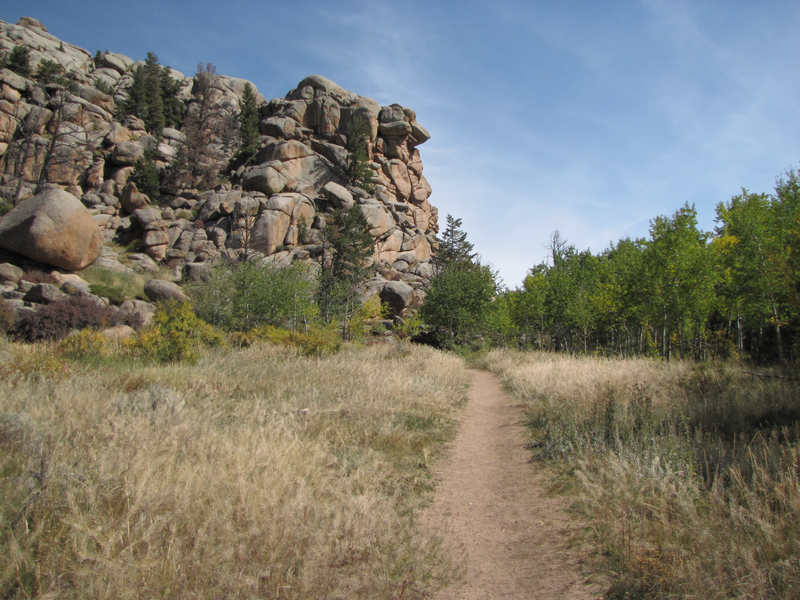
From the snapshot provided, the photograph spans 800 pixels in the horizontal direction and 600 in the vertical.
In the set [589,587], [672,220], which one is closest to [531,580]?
[589,587]

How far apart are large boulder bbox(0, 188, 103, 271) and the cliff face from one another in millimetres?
7702

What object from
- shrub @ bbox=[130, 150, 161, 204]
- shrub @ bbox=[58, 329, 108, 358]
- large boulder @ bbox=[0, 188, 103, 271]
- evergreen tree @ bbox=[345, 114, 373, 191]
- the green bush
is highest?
evergreen tree @ bbox=[345, 114, 373, 191]

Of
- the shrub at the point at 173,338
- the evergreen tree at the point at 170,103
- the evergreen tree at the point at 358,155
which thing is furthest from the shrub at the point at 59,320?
the evergreen tree at the point at 170,103

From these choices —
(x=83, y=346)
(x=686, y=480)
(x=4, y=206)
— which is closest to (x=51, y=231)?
(x=4, y=206)

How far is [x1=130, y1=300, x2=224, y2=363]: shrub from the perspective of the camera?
11.6 metres

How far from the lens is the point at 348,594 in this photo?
321 cm

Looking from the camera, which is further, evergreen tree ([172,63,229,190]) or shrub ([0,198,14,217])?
evergreen tree ([172,63,229,190])

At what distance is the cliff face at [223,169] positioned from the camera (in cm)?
4362

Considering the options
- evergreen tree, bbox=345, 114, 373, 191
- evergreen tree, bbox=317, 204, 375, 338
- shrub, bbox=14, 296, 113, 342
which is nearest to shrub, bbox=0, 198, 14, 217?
shrub, bbox=14, 296, 113, 342

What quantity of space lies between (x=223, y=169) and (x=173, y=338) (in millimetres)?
51579

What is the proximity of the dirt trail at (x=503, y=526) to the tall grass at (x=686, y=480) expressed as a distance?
36 centimetres

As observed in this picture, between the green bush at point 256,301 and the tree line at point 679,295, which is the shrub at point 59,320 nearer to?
the green bush at point 256,301

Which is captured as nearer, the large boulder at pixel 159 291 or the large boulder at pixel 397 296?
the large boulder at pixel 159 291

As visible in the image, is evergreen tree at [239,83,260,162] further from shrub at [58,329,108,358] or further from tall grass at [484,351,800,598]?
tall grass at [484,351,800,598]
